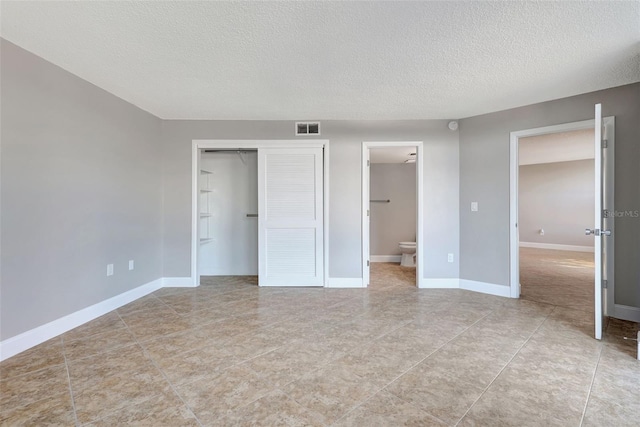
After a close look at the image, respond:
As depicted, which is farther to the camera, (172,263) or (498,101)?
(172,263)

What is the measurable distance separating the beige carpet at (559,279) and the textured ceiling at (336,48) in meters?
2.37

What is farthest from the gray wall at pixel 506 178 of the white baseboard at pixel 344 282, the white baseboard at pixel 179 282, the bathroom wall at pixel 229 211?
the white baseboard at pixel 179 282

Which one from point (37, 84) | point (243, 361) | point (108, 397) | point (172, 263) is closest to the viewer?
point (108, 397)

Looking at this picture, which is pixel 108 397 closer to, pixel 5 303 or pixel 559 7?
pixel 5 303

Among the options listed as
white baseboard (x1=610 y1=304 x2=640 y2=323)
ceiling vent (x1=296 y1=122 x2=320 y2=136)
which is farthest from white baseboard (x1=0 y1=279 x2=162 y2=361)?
white baseboard (x1=610 y1=304 x2=640 y2=323)

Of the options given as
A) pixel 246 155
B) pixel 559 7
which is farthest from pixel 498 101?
pixel 246 155

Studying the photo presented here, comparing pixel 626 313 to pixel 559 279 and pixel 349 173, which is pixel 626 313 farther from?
pixel 349 173

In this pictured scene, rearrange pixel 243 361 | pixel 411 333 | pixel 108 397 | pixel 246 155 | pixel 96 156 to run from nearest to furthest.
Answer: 1. pixel 108 397
2. pixel 243 361
3. pixel 411 333
4. pixel 96 156
5. pixel 246 155

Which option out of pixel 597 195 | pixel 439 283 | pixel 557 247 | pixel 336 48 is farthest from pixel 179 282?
pixel 557 247

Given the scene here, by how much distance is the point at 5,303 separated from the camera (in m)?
1.95

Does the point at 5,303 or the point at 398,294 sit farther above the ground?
the point at 5,303

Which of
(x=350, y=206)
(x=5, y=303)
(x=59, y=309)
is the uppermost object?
(x=350, y=206)

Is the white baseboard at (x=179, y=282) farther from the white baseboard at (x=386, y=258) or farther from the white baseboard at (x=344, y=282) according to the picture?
the white baseboard at (x=386, y=258)

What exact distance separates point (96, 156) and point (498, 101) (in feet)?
14.5
